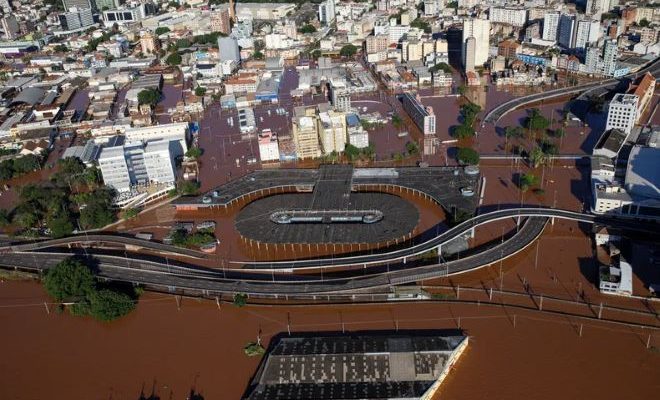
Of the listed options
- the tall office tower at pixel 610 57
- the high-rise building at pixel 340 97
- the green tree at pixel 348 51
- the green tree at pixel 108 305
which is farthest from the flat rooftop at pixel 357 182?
the green tree at pixel 348 51

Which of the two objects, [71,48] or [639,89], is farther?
[71,48]

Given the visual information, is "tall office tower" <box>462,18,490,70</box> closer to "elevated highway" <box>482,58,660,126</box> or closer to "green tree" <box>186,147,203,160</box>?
"elevated highway" <box>482,58,660,126</box>

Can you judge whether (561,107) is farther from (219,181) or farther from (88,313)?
(88,313)

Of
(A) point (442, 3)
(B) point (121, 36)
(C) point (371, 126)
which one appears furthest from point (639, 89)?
(B) point (121, 36)

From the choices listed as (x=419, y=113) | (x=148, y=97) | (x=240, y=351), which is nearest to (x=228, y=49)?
(x=148, y=97)

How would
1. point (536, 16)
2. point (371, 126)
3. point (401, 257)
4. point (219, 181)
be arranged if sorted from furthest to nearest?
1. point (536, 16)
2. point (371, 126)
3. point (219, 181)
4. point (401, 257)

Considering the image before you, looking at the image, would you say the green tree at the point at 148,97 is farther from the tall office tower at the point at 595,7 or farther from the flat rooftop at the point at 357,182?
the tall office tower at the point at 595,7

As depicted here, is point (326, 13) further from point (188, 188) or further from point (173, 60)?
point (188, 188)

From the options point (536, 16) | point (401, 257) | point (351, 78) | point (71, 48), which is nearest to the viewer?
point (401, 257)

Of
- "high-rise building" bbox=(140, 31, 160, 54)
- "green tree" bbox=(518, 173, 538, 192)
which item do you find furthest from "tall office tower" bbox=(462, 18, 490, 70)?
"high-rise building" bbox=(140, 31, 160, 54)
